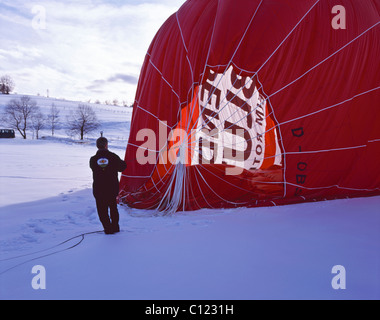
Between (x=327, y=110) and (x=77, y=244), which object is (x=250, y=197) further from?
(x=77, y=244)

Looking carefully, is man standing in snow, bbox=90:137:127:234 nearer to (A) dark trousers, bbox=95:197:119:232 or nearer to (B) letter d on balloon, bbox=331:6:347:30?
(A) dark trousers, bbox=95:197:119:232

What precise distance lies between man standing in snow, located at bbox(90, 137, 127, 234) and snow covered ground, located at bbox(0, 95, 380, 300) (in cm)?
16

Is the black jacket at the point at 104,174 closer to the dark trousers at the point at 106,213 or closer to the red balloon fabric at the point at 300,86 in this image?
the dark trousers at the point at 106,213

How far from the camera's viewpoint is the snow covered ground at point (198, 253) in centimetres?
190

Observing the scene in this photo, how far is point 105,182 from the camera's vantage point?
313cm

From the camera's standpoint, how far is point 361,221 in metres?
3.15

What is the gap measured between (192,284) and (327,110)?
3.07 metres

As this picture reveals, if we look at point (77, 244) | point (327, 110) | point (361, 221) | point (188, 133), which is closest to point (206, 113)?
point (188, 133)

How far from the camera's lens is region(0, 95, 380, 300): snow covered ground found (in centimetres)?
190

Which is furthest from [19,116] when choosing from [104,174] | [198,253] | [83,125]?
[198,253]

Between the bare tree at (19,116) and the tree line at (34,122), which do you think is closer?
the tree line at (34,122)

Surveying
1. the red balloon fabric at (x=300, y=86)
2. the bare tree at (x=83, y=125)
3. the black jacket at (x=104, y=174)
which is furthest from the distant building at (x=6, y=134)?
the black jacket at (x=104, y=174)

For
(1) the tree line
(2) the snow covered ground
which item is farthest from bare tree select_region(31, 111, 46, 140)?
(2) the snow covered ground

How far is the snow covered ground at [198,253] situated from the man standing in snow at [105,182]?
164 millimetres
